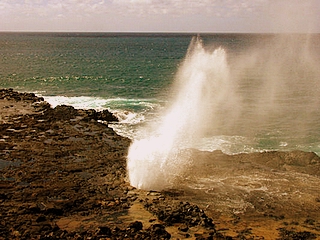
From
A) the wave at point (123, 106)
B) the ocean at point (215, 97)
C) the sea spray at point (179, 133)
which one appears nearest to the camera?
the sea spray at point (179, 133)

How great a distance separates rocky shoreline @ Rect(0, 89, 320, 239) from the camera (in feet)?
54.5

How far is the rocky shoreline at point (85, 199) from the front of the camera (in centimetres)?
1662

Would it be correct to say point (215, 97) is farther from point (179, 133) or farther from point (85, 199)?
point (85, 199)

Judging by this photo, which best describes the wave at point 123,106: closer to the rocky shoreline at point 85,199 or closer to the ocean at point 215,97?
the ocean at point 215,97

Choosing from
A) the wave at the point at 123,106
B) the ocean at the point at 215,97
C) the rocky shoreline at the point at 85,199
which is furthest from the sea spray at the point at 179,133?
the wave at the point at 123,106

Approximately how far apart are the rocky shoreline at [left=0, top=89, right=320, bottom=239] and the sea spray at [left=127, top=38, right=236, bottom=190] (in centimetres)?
128

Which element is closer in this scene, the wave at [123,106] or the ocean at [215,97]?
the ocean at [215,97]

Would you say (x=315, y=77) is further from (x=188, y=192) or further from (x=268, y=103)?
(x=188, y=192)

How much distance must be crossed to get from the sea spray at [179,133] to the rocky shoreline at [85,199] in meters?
1.28

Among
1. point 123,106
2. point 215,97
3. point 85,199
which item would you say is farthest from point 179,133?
point 215,97

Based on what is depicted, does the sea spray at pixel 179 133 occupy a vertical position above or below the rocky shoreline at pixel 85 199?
above

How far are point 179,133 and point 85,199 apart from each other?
53.6 feet

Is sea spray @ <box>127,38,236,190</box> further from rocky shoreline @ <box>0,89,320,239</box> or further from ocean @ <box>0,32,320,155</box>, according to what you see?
rocky shoreline @ <box>0,89,320,239</box>

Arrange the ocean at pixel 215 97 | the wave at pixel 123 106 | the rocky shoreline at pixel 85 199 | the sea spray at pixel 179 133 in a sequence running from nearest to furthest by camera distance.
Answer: the rocky shoreline at pixel 85 199 → the sea spray at pixel 179 133 → the ocean at pixel 215 97 → the wave at pixel 123 106
